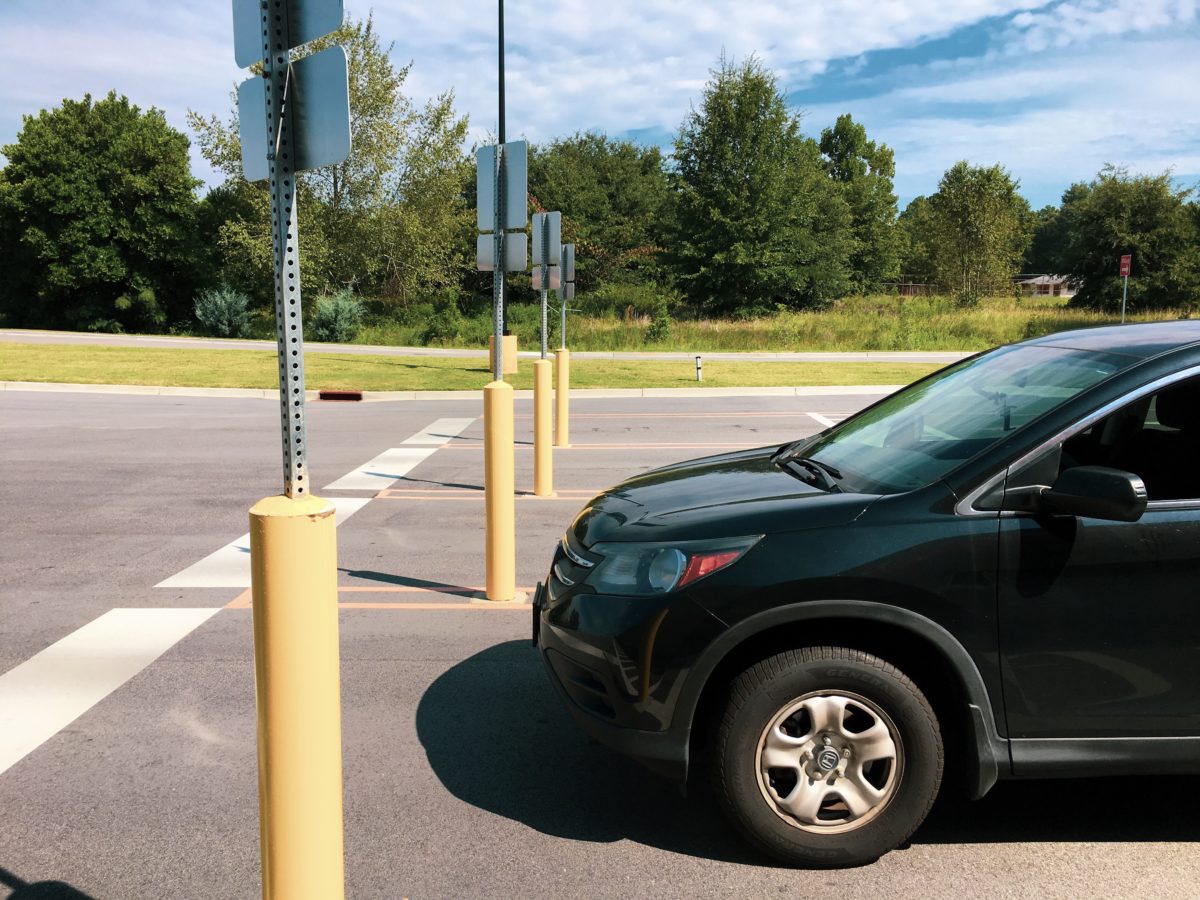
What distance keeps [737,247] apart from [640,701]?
42926 millimetres

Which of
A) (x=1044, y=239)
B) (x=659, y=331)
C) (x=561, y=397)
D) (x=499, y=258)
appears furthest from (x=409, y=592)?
(x=1044, y=239)

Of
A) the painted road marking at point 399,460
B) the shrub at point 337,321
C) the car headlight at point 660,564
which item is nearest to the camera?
the car headlight at point 660,564

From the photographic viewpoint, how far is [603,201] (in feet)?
188

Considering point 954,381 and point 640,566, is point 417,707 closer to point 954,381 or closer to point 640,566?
point 640,566

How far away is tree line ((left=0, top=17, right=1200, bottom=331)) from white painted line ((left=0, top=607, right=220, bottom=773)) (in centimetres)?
3695

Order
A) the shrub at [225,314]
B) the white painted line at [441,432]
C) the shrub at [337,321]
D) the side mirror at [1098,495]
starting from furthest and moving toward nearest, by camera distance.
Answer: the shrub at [225,314]
the shrub at [337,321]
the white painted line at [441,432]
the side mirror at [1098,495]

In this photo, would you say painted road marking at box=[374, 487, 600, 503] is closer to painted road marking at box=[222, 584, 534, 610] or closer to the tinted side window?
painted road marking at box=[222, 584, 534, 610]

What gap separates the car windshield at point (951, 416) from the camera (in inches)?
A: 128

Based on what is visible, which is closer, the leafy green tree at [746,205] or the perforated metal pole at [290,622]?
the perforated metal pole at [290,622]

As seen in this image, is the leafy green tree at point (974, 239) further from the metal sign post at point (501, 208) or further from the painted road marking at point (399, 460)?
the metal sign post at point (501, 208)

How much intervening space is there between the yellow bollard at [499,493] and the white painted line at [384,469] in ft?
14.1

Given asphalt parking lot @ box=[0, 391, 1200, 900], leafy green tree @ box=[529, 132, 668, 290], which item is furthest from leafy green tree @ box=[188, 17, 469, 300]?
asphalt parking lot @ box=[0, 391, 1200, 900]

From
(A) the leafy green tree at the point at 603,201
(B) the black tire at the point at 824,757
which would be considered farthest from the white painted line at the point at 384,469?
(A) the leafy green tree at the point at 603,201

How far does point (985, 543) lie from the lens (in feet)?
9.68
